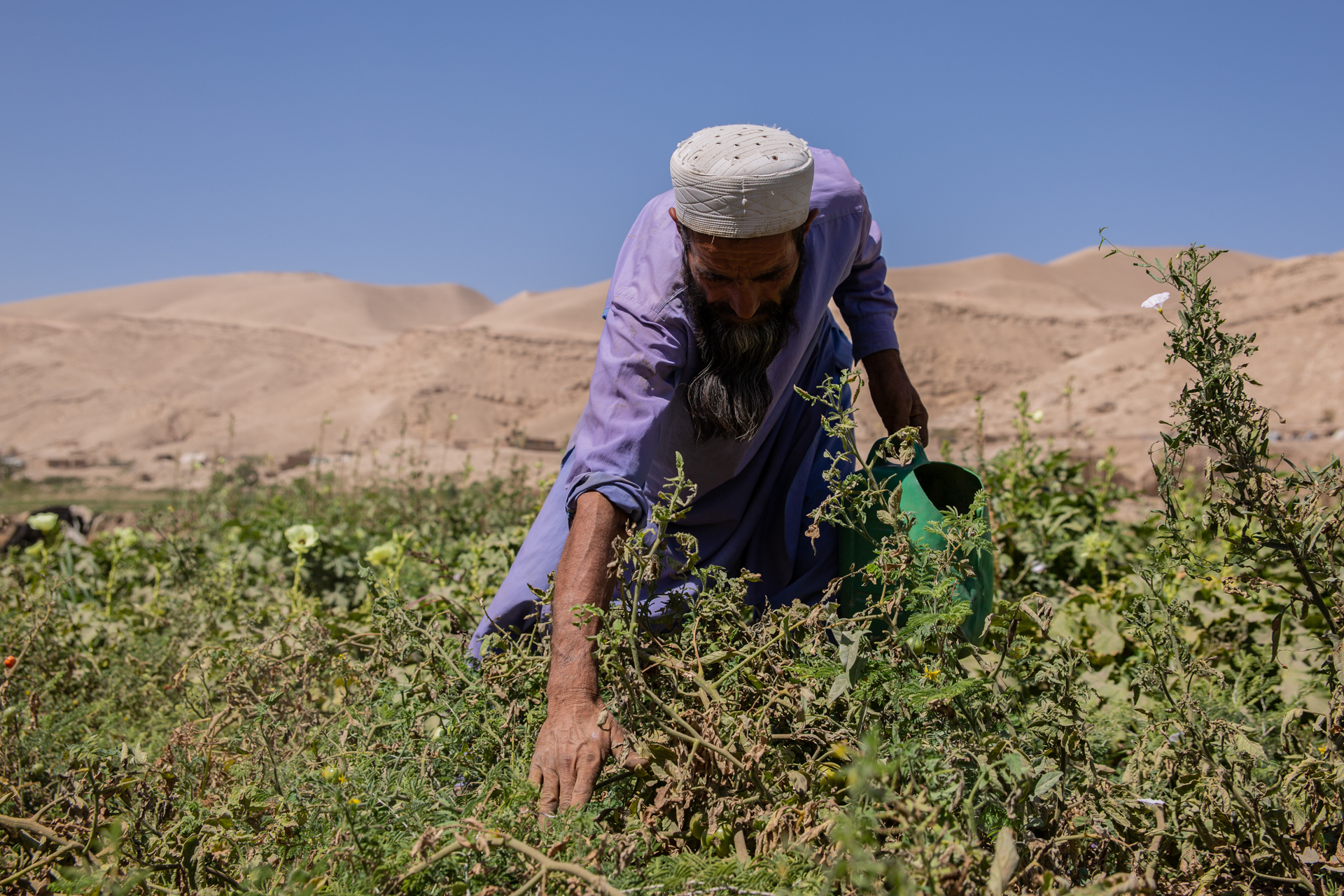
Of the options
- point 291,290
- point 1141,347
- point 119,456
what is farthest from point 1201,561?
point 291,290

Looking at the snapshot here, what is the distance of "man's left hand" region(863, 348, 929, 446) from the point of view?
269cm

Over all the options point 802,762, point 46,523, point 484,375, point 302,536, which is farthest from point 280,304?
point 802,762

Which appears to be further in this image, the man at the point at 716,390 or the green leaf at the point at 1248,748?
the man at the point at 716,390

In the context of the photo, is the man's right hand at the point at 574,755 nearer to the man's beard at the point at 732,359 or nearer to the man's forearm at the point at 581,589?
the man's forearm at the point at 581,589

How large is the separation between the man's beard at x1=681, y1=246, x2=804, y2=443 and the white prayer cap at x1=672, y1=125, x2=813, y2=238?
161 millimetres

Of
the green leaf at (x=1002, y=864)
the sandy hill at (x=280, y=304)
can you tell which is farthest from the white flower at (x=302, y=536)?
the sandy hill at (x=280, y=304)

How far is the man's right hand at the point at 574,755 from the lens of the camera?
4.90 ft

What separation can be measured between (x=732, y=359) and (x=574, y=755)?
939 millimetres

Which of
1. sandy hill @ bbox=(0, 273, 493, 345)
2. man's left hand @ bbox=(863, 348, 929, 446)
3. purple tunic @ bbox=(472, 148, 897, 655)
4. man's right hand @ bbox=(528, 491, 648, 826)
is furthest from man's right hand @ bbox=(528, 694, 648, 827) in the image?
sandy hill @ bbox=(0, 273, 493, 345)

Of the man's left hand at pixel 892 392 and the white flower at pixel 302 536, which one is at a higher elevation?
the man's left hand at pixel 892 392

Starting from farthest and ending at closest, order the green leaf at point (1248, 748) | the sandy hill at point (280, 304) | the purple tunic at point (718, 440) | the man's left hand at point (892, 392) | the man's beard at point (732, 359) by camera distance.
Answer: the sandy hill at point (280, 304) < the man's left hand at point (892, 392) < the man's beard at point (732, 359) < the purple tunic at point (718, 440) < the green leaf at point (1248, 748)

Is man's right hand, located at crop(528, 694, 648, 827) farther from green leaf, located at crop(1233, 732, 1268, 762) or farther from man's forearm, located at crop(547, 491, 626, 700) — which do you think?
green leaf, located at crop(1233, 732, 1268, 762)

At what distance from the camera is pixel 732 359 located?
211 centimetres

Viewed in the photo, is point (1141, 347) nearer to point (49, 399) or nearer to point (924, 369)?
point (924, 369)
